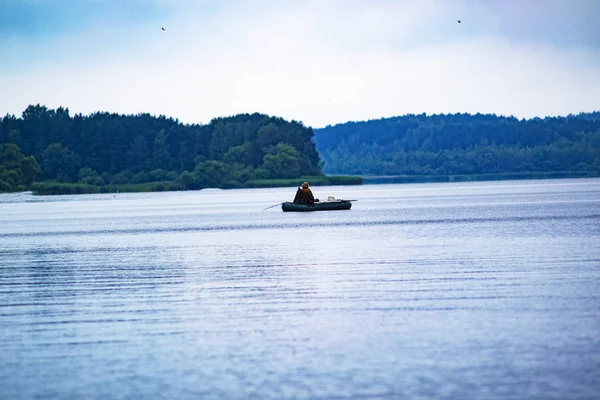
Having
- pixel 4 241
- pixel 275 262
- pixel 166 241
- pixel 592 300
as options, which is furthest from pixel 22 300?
pixel 4 241

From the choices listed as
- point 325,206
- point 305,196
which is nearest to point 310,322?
point 305,196

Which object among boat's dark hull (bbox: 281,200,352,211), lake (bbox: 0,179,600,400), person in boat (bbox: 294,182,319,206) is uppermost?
person in boat (bbox: 294,182,319,206)

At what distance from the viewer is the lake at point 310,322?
14.5 meters

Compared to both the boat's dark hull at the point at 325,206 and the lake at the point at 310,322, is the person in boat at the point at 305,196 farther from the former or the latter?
the lake at the point at 310,322

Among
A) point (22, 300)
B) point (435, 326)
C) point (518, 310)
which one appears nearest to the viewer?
point (435, 326)

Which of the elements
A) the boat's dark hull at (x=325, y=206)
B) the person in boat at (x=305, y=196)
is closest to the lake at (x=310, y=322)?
the person in boat at (x=305, y=196)

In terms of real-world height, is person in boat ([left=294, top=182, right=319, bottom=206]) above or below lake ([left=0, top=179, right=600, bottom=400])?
above

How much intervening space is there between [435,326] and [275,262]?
15.6 m

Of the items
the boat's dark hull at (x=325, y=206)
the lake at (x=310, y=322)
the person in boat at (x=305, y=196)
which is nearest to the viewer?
the lake at (x=310, y=322)

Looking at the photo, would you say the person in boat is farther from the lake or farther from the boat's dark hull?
the lake

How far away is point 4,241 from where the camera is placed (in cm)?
5334

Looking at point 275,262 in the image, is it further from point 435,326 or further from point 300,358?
point 300,358

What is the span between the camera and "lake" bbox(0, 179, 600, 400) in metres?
14.5

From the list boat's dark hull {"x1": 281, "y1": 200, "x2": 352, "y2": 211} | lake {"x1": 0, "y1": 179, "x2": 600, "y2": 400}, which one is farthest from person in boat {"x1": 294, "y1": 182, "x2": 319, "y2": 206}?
lake {"x1": 0, "y1": 179, "x2": 600, "y2": 400}
